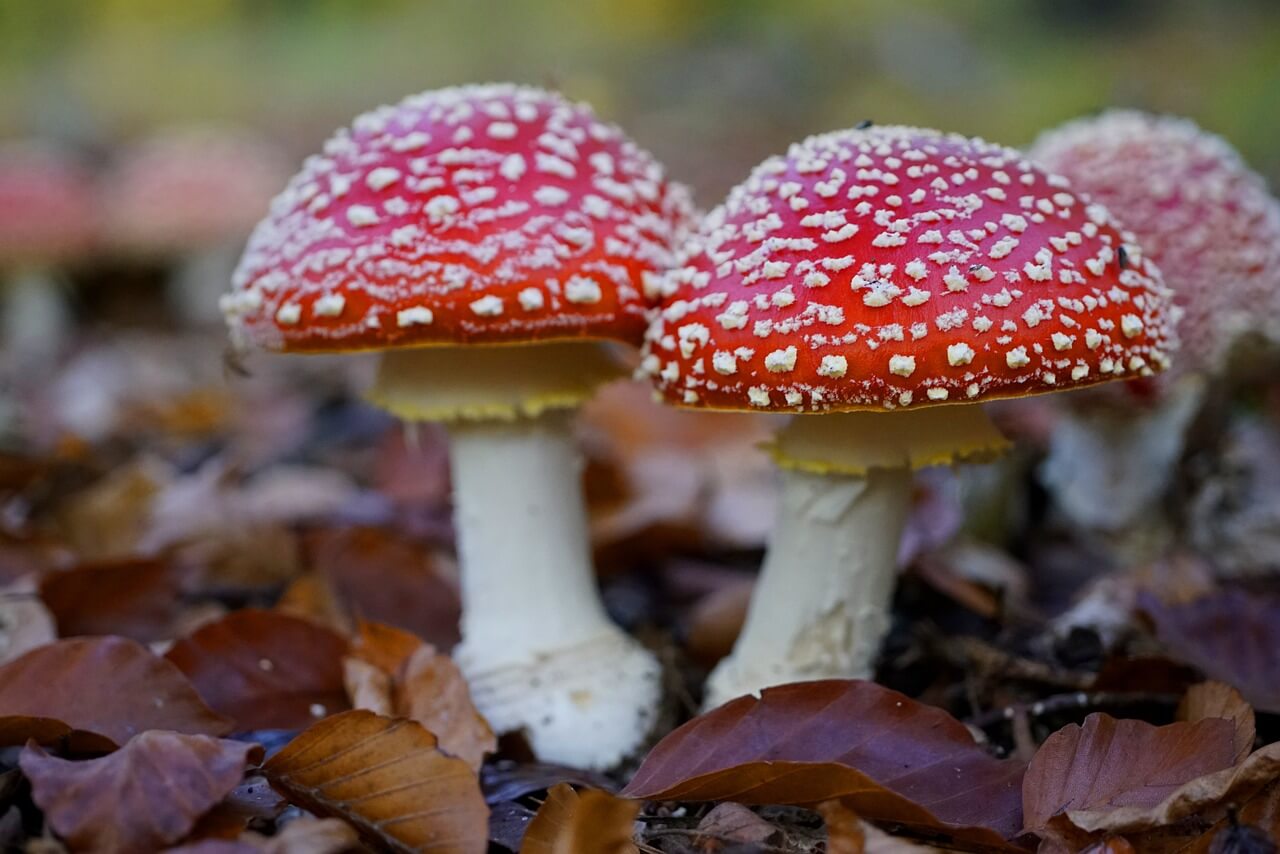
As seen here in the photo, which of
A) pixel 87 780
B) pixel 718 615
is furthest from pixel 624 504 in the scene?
pixel 87 780

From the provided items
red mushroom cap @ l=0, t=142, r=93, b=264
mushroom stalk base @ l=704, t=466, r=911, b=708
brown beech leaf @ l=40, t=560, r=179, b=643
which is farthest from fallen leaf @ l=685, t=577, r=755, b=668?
red mushroom cap @ l=0, t=142, r=93, b=264

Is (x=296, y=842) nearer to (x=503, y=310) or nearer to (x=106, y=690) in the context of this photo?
(x=106, y=690)

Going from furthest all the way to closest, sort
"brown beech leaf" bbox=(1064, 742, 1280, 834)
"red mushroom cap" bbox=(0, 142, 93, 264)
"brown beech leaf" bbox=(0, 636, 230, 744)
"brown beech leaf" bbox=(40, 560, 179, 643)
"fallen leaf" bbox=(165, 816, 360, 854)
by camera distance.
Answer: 1. "red mushroom cap" bbox=(0, 142, 93, 264)
2. "brown beech leaf" bbox=(40, 560, 179, 643)
3. "brown beech leaf" bbox=(0, 636, 230, 744)
4. "brown beech leaf" bbox=(1064, 742, 1280, 834)
5. "fallen leaf" bbox=(165, 816, 360, 854)

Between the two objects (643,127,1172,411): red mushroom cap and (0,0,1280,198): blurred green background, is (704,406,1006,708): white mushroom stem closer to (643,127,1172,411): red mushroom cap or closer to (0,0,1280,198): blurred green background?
(643,127,1172,411): red mushroom cap

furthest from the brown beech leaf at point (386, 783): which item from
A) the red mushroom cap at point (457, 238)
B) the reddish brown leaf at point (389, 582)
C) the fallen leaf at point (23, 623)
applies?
the reddish brown leaf at point (389, 582)

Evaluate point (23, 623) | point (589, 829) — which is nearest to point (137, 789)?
point (589, 829)

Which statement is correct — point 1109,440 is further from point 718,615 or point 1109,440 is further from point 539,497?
point 539,497
